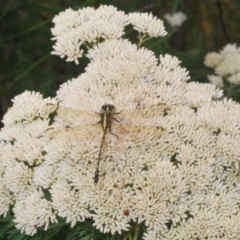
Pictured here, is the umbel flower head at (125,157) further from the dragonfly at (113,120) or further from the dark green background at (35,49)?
the dark green background at (35,49)

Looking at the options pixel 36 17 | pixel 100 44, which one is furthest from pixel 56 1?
pixel 100 44

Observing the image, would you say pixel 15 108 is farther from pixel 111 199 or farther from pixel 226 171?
pixel 226 171

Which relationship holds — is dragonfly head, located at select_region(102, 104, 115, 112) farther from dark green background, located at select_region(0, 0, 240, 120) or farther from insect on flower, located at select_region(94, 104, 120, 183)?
dark green background, located at select_region(0, 0, 240, 120)

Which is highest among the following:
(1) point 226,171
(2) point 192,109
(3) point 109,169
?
(2) point 192,109

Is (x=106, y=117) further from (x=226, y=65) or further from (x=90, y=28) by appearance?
(x=226, y=65)

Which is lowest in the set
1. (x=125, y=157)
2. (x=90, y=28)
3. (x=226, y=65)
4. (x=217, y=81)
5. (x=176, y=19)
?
(x=125, y=157)

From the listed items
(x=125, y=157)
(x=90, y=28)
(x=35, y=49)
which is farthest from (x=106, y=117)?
(x=35, y=49)

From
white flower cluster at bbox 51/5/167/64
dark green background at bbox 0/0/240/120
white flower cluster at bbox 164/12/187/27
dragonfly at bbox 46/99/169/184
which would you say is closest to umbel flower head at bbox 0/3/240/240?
dragonfly at bbox 46/99/169/184
